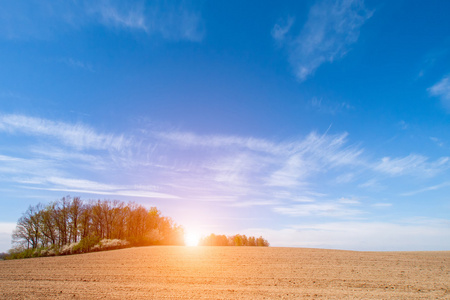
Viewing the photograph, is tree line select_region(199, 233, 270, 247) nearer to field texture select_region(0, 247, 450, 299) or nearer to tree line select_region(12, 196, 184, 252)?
tree line select_region(12, 196, 184, 252)

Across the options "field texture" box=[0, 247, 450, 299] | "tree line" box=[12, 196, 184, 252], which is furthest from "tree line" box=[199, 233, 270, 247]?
"field texture" box=[0, 247, 450, 299]

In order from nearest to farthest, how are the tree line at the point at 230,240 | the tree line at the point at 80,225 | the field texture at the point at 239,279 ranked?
1. the field texture at the point at 239,279
2. the tree line at the point at 80,225
3. the tree line at the point at 230,240

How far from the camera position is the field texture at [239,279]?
1420 cm

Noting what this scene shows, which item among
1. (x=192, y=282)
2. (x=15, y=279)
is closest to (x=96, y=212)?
(x=15, y=279)

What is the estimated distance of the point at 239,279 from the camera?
17.4m

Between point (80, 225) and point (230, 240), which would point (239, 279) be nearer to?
point (80, 225)

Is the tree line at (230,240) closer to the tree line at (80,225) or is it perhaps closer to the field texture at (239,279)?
the tree line at (80,225)

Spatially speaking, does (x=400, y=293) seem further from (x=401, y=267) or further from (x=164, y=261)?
(x=164, y=261)

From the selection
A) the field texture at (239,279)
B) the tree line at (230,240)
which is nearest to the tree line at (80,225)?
the field texture at (239,279)

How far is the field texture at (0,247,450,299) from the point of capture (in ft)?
46.6

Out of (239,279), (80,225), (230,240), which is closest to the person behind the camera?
(239,279)

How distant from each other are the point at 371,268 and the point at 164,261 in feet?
57.8

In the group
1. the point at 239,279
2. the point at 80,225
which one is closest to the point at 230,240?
the point at 80,225

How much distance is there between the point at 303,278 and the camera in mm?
17547
